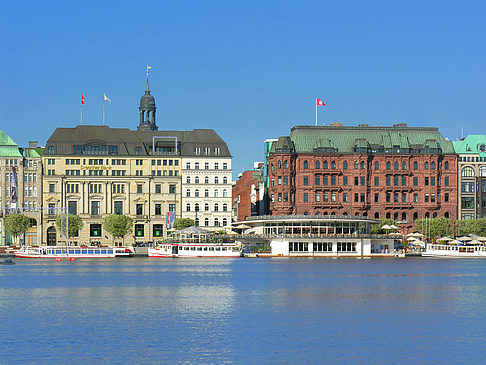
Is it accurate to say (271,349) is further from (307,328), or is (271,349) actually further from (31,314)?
(31,314)

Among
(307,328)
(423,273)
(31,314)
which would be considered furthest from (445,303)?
(423,273)

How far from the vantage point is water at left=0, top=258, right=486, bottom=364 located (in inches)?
2371

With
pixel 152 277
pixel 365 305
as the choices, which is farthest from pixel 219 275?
pixel 365 305

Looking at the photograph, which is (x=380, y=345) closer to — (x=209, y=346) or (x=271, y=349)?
(x=271, y=349)

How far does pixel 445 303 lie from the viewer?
91250mm

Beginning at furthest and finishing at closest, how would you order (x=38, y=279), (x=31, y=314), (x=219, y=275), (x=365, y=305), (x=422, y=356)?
(x=219, y=275), (x=38, y=279), (x=365, y=305), (x=31, y=314), (x=422, y=356)

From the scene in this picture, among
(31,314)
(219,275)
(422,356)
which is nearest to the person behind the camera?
(422,356)

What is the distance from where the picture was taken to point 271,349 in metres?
61.8

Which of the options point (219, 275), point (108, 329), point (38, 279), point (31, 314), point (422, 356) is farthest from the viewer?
point (219, 275)

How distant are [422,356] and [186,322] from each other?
919 inches

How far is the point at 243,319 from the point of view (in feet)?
255

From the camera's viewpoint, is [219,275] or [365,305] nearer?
[365,305]

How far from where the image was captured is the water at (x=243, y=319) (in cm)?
6022

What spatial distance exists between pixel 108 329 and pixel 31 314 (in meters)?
13.5
